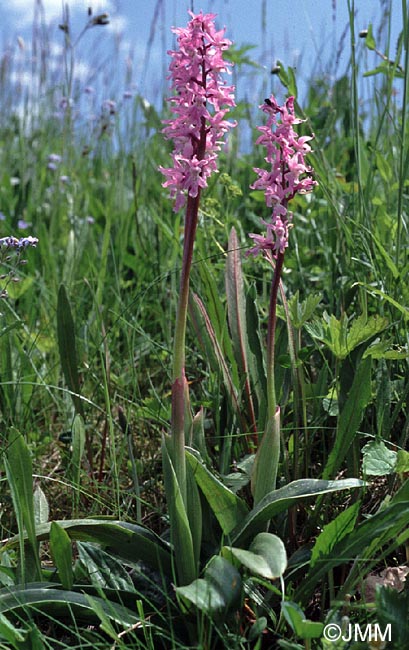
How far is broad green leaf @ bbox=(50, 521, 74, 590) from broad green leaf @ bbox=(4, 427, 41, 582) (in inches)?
3.1

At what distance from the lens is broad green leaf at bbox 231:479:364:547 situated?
3.81 feet

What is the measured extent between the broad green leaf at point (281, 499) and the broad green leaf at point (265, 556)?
0.05 meters

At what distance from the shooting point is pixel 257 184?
121 cm

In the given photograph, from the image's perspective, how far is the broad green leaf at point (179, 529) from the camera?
1.14 metres

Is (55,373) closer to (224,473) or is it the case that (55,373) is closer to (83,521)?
(224,473)

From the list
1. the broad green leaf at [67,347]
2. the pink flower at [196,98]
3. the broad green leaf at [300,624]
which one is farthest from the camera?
the broad green leaf at [67,347]

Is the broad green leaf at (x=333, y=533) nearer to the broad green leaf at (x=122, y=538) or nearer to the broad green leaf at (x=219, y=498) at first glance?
the broad green leaf at (x=219, y=498)

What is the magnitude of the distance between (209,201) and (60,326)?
50 cm

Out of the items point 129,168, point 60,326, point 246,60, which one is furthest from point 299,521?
point 129,168

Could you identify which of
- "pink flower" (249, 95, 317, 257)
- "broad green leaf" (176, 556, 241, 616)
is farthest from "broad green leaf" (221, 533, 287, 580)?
"pink flower" (249, 95, 317, 257)

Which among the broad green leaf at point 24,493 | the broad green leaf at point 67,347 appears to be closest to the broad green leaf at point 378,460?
the broad green leaf at point 24,493

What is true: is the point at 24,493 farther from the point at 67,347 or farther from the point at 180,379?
the point at 67,347

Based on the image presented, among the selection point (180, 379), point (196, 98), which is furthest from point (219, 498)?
point (196, 98)

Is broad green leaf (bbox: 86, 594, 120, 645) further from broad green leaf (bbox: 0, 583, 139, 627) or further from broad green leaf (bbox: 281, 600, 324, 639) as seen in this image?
broad green leaf (bbox: 281, 600, 324, 639)
